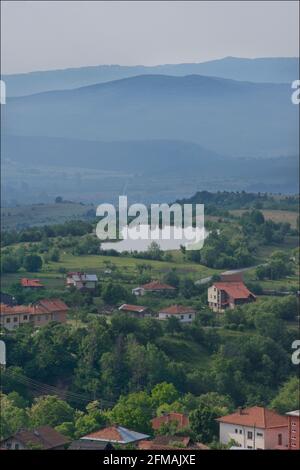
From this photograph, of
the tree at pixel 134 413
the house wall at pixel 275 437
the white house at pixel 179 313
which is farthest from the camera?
the white house at pixel 179 313

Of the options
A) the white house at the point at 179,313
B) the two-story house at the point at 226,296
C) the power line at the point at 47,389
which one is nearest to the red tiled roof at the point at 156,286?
the two-story house at the point at 226,296

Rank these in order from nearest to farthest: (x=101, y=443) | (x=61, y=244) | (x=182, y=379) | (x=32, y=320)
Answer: (x=101, y=443), (x=182, y=379), (x=32, y=320), (x=61, y=244)

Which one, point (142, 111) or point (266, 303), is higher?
point (142, 111)

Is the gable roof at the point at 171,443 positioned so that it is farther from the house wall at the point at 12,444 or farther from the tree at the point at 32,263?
the tree at the point at 32,263

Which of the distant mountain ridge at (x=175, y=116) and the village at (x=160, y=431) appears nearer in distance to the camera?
the village at (x=160, y=431)

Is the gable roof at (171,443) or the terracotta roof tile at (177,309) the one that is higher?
the terracotta roof tile at (177,309)

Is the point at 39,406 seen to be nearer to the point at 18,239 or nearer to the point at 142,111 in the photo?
the point at 18,239

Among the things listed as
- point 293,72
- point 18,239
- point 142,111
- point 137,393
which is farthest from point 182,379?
point 142,111

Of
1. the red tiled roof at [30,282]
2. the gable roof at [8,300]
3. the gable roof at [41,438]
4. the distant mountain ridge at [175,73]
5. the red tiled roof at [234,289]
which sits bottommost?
the gable roof at [41,438]
